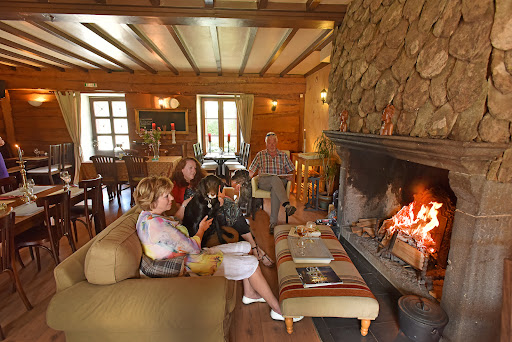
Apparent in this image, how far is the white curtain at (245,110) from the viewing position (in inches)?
253

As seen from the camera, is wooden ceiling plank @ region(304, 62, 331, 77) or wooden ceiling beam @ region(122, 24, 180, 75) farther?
wooden ceiling plank @ region(304, 62, 331, 77)

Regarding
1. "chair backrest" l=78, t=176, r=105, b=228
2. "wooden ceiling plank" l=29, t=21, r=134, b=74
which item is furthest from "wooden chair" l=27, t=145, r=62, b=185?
"chair backrest" l=78, t=176, r=105, b=228

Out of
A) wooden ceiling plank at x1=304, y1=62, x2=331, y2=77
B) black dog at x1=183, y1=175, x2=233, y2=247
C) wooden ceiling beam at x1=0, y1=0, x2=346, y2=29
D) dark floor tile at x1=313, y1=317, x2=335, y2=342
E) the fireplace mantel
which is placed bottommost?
dark floor tile at x1=313, y1=317, x2=335, y2=342

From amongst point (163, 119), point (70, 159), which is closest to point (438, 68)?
point (163, 119)

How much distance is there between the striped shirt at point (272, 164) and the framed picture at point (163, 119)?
338cm

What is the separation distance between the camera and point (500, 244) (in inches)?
56.7

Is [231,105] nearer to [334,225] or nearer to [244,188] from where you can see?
[244,188]

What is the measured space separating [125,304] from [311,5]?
3.04 metres

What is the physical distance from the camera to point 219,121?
6.98 m

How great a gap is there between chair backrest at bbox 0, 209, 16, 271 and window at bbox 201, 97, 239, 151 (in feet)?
17.3

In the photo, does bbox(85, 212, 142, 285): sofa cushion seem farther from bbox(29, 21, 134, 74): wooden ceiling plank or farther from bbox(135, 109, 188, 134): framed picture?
bbox(135, 109, 188, 134): framed picture

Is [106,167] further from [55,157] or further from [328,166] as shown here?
[328,166]

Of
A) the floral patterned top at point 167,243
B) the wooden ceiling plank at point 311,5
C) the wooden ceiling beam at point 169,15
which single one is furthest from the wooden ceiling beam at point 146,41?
the floral patterned top at point 167,243

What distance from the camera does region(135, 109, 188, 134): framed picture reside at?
6.33 meters
